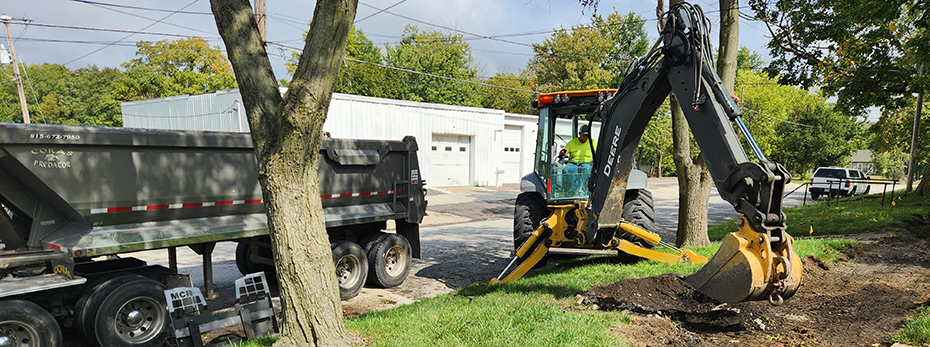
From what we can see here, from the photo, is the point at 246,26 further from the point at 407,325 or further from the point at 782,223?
the point at 782,223

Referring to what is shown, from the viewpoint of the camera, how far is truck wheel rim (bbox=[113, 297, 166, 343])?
5066 mm

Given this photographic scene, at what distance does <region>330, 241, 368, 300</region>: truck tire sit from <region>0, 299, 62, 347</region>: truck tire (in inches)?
121

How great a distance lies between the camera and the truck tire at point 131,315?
192 inches

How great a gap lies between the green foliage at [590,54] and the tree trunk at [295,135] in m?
40.2

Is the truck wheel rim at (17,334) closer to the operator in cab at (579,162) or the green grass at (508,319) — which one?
the green grass at (508,319)

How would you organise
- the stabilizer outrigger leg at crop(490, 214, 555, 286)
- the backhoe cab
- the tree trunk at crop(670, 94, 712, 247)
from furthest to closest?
the tree trunk at crop(670, 94, 712, 247)
the stabilizer outrigger leg at crop(490, 214, 555, 286)
the backhoe cab

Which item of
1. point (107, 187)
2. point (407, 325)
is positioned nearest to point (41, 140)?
point (107, 187)

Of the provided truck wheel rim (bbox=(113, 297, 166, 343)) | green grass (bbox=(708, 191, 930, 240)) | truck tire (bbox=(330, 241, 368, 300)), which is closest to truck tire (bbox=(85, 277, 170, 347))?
truck wheel rim (bbox=(113, 297, 166, 343))

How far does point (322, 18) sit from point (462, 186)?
2204 centimetres

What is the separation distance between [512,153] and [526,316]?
2397 centimetres

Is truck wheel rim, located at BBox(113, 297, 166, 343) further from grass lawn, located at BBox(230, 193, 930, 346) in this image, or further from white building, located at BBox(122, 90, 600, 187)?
white building, located at BBox(122, 90, 600, 187)

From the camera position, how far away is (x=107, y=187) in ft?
16.8

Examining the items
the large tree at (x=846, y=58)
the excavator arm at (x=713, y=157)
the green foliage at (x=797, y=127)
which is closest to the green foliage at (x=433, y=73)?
the green foliage at (x=797, y=127)

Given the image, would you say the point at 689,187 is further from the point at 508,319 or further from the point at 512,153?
the point at 512,153
